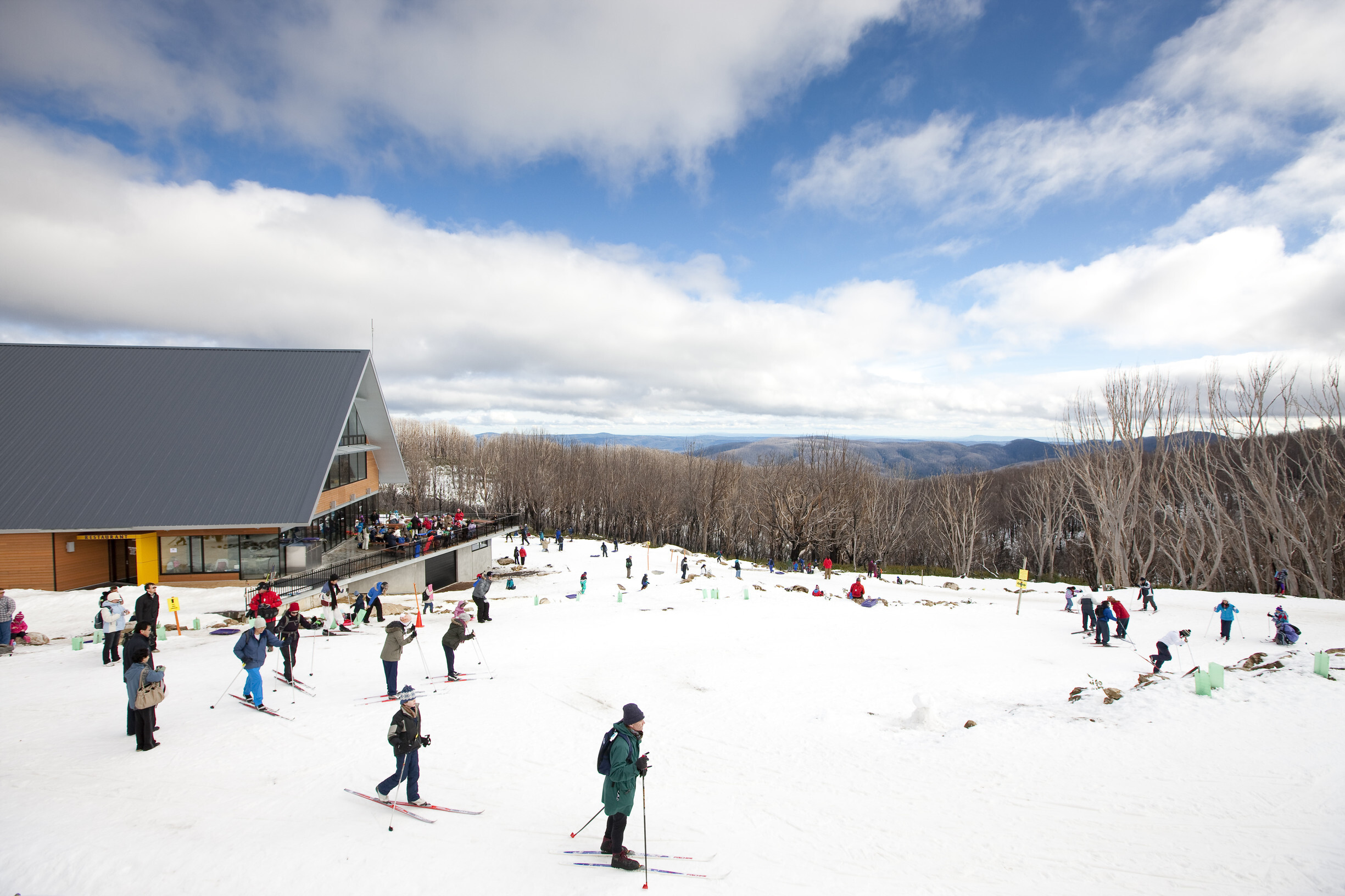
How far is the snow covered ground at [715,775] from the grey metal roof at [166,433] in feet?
25.4

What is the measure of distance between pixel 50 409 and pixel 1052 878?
37.8 metres

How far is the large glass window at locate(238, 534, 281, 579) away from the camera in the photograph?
882 inches

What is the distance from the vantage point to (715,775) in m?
8.69

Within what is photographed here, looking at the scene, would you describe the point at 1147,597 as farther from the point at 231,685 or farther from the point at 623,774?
the point at 231,685

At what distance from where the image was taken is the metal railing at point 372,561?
69.5 feet

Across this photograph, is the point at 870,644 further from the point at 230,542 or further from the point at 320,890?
the point at 230,542

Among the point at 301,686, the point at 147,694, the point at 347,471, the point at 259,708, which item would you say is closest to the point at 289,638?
the point at 301,686

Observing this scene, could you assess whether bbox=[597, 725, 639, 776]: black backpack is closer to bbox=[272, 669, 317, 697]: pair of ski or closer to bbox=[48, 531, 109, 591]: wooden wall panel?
bbox=[272, 669, 317, 697]: pair of ski

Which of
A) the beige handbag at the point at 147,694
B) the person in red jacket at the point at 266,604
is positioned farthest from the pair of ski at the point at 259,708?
the person in red jacket at the point at 266,604

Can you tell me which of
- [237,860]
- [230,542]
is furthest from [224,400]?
[237,860]

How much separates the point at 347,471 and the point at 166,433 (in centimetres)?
736

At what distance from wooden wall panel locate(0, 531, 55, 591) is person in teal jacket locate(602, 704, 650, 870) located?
89.0 ft

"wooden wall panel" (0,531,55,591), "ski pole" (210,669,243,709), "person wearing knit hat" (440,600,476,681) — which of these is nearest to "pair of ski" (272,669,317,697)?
"ski pole" (210,669,243,709)

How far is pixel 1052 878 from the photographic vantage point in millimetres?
6059
